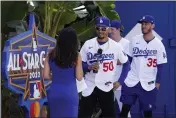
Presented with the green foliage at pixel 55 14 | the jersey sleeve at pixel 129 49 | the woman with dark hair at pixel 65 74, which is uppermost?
the green foliage at pixel 55 14

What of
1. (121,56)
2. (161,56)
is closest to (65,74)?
(121,56)

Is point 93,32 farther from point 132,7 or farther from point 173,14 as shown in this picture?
point 173,14

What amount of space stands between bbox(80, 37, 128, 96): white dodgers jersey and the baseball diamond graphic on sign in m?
0.63

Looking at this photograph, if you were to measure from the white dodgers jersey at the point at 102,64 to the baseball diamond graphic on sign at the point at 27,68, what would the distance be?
63 centimetres

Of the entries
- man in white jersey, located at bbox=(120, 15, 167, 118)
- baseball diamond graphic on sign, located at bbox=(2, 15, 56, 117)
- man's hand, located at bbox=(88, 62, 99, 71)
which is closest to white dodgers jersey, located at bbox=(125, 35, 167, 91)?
man in white jersey, located at bbox=(120, 15, 167, 118)

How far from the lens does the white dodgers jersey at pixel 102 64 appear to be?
6293mm

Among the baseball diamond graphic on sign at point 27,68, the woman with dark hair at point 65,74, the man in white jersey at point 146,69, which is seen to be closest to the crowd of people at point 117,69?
the man in white jersey at point 146,69

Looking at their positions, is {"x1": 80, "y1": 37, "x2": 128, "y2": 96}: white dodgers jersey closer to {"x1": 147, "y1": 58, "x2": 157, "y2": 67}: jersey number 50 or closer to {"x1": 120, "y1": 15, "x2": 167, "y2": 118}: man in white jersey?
{"x1": 120, "y1": 15, "x2": 167, "y2": 118}: man in white jersey

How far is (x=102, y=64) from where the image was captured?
20.6ft

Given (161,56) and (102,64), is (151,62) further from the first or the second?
(102,64)

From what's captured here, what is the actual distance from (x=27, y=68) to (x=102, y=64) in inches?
43.8

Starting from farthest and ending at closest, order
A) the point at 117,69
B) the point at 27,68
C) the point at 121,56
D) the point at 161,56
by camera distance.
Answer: the point at 117,69 < the point at 161,56 < the point at 121,56 < the point at 27,68

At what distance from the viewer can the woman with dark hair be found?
5.03 meters

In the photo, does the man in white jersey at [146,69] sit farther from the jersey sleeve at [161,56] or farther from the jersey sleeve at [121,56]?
the jersey sleeve at [121,56]
